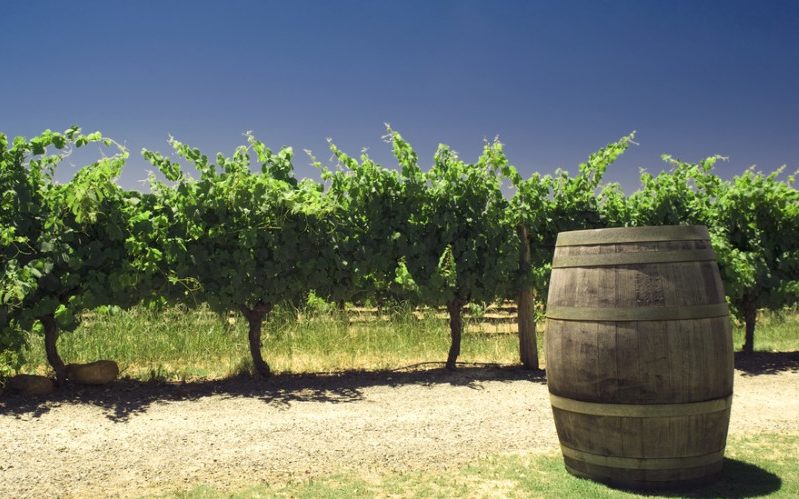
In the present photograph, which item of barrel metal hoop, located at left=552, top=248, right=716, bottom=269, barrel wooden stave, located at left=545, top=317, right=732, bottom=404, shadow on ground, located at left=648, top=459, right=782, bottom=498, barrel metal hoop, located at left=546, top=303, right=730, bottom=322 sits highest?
barrel metal hoop, located at left=552, top=248, right=716, bottom=269

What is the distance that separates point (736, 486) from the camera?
4281 millimetres

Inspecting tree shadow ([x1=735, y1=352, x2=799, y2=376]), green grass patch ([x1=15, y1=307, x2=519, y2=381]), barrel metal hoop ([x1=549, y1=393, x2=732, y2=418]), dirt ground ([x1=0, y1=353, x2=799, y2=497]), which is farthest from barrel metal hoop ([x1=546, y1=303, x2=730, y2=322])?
tree shadow ([x1=735, y1=352, x2=799, y2=376])

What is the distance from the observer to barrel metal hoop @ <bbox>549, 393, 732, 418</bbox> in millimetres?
4059

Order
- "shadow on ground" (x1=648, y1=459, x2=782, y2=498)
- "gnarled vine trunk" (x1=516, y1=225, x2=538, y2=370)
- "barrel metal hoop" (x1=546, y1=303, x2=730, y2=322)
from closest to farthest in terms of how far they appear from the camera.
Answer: "barrel metal hoop" (x1=546, y1=303, x2=730, y2=322) → "shadow on ground" (x1=648, y1=459, x2=782, y2=498) → "gnarled vine trunk" (x1=516, y1=225, x2=538, y2=370)

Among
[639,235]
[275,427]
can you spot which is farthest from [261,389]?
Result: [639,235]

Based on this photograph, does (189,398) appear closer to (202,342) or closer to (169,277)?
(169,277)

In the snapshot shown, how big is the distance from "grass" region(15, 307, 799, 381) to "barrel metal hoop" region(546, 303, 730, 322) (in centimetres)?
513

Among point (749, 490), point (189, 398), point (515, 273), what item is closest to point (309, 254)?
point (189, 398)

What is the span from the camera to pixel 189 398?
718cm

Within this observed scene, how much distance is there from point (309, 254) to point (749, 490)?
210 inches

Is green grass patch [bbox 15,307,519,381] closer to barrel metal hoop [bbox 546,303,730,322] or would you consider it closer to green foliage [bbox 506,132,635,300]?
green foliage [bbox 506,132,635,300]

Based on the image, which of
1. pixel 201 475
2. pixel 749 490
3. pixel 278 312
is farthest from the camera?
pixel 278 312

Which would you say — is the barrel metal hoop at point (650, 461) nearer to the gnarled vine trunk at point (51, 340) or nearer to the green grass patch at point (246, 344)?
the green grass patch at point (246, 344)

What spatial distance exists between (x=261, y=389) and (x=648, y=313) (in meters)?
4.78
